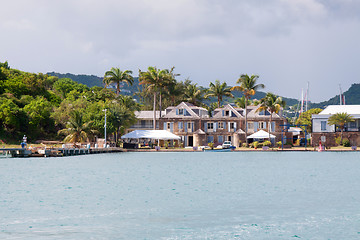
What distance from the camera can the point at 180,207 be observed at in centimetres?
2712

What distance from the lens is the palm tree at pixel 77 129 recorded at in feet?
274

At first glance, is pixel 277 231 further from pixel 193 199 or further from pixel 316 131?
pixel 316 131

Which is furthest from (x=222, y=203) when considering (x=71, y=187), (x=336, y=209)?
(x=71, y=187)

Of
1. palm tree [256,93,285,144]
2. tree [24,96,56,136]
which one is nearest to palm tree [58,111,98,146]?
tree [24,96,56,136]

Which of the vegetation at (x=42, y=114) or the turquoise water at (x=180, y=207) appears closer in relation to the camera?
the turquoise water at (x=180, y=207)

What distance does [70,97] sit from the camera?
4365 inches

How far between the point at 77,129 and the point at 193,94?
3842 cm

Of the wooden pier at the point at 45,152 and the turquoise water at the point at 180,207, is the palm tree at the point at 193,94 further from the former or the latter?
the turquoise water at the point at 180,207

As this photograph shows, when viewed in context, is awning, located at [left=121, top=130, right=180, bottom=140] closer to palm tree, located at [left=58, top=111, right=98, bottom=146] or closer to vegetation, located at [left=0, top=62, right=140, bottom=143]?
vegetation, located at [left=0, top=62, right=140, bottom=143]

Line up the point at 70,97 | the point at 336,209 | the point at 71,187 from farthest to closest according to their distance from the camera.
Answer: the point at 70,97, the point at 71,187, the point at 336,209

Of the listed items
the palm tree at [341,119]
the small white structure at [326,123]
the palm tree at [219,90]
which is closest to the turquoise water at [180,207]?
the palm tree at [341,119]

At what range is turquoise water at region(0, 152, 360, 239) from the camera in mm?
20703

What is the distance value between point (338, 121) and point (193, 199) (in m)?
65.6

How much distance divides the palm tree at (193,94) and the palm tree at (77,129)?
33.9 m
